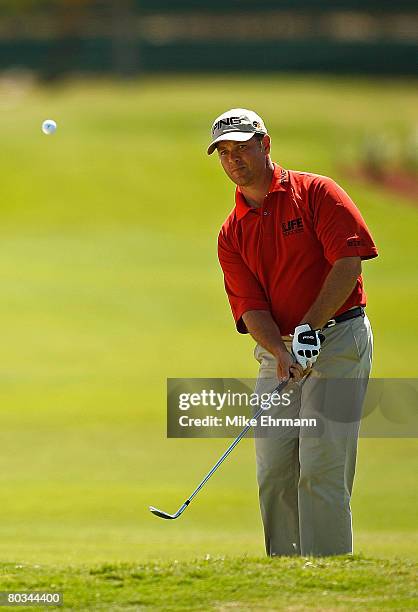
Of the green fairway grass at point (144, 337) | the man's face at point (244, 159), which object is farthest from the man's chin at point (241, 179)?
the green fairway grass at point (144, 337)

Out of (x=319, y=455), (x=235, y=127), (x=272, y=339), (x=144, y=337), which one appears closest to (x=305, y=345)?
(x=272, y=339)

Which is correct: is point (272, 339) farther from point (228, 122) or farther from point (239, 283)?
point (228, 122)

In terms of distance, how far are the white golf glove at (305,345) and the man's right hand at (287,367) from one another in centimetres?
4

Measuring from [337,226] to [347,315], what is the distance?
41 centimetres

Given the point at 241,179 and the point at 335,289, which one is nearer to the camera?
the point at 335,289

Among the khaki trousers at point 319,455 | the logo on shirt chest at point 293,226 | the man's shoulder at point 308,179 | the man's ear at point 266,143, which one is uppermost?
the man's ear at point 266,143

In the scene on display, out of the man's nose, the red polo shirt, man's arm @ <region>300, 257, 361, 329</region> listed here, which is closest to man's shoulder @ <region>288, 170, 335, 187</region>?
the red polo shirt

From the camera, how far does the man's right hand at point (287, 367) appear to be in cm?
508

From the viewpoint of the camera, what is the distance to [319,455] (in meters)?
5.09

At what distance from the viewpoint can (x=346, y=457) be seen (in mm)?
5121

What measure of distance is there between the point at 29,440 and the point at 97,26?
152ft

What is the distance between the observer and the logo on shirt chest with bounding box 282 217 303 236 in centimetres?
521

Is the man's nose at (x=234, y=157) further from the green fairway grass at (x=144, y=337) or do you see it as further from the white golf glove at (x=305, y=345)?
the green fairway grass at (x=144, y=337)

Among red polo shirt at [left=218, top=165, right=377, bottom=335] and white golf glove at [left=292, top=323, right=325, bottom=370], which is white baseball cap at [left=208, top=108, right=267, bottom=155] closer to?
red polo shirt at [left=218, top=165, right=377, bottom=335]
